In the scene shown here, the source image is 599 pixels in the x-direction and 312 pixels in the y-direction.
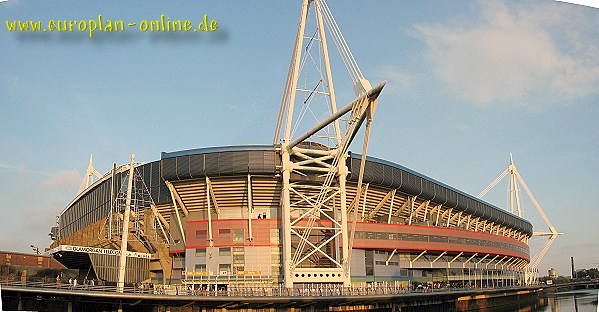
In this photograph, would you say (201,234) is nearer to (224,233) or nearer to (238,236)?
(224,233)

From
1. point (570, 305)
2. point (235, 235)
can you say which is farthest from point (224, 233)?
point (570, 305)

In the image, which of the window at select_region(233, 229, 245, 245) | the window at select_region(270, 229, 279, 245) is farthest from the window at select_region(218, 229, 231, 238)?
the window at select_region(270, 229, 279, 245)

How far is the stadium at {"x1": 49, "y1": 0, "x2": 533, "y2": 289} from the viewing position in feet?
209

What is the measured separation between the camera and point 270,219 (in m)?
69.7

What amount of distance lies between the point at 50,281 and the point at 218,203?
2459cm

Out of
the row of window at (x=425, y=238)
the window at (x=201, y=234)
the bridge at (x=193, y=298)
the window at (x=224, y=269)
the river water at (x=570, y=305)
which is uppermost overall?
the window at (x=201, y=234)

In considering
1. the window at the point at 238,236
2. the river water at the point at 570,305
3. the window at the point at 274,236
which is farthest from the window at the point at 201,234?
the river water at the point at 570,305

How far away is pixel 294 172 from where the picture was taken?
218 ft

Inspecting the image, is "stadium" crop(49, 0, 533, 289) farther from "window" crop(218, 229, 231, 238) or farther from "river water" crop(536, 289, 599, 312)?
"river water" crop(536, 289, 599, 312)

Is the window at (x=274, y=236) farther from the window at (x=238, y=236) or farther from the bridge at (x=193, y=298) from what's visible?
the bridge at (x=193, y=298)

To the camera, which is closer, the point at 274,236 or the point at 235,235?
the point at 235,235

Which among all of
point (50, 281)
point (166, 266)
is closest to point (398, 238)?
point (166, 266)

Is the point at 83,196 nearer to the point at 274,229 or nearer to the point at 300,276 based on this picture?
the point at 274,229

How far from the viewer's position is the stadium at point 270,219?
63.7 metres
